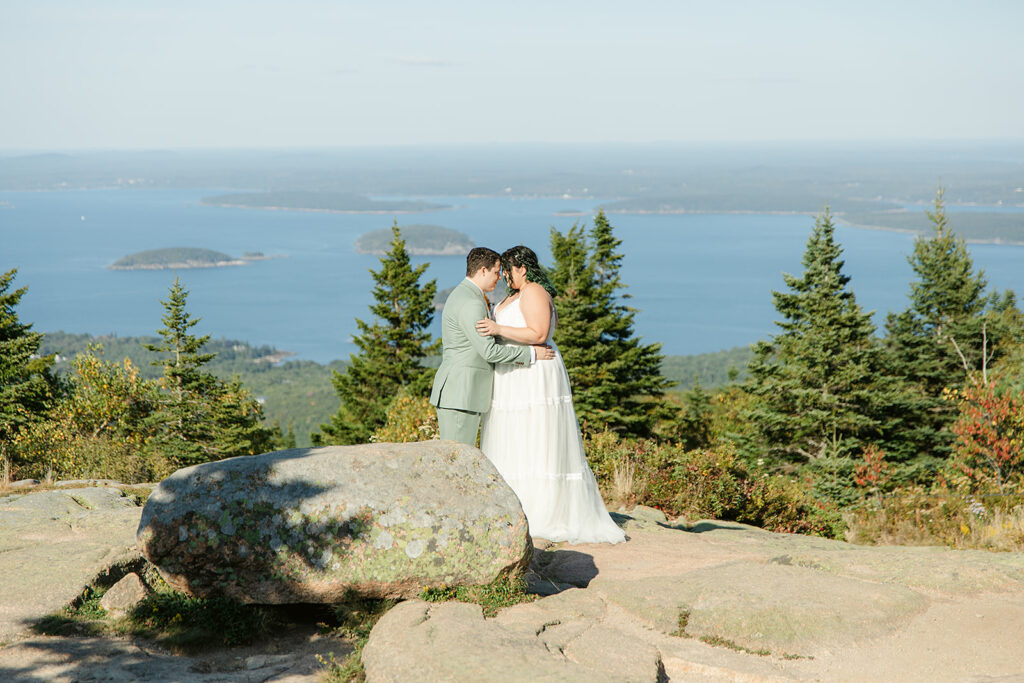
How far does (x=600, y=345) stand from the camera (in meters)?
38.1

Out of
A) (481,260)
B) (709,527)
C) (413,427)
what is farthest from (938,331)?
(481,260)

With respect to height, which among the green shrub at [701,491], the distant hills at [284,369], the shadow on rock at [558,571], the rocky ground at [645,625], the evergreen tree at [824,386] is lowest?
the distant hills at [284,369]

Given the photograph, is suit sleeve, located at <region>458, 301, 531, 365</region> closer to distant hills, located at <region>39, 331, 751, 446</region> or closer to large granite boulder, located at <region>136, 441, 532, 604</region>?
large granite boulder, located at <region>136, 441, 532, 604</region>

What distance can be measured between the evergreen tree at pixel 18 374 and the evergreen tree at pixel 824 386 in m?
25.7

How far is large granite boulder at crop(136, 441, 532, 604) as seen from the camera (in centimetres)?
516

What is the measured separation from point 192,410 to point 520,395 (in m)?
32.4

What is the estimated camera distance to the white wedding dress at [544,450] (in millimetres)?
7590

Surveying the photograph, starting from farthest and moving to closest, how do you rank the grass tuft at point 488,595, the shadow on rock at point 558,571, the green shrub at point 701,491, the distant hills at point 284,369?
the distant hills at point 284,369 → the green shrub at point 701,491 → the shadow on rock at point 558,571 → the grass tuft at point 488,595

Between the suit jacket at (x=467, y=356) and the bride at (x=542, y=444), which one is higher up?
the suit jacket at (x=467, y=356)

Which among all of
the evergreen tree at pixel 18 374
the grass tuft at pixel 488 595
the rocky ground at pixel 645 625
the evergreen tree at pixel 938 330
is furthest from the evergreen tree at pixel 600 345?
the grass tuft at pixel 488 595

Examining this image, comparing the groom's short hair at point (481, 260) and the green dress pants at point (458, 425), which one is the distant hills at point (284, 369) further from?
the groom's short hair at point (481, 260)

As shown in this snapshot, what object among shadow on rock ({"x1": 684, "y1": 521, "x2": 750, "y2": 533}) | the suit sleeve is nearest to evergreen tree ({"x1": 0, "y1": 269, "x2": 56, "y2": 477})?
shadow on rock ({"x1": 684, "y1": 521, "x2": 750, "y2": 533})

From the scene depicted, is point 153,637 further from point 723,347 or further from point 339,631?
point 723,347

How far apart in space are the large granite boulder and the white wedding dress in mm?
2058
